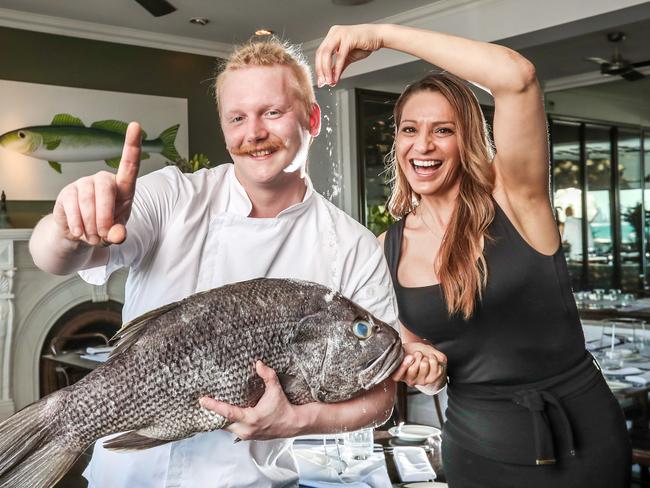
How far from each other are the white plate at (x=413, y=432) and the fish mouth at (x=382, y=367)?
1713 millimetres

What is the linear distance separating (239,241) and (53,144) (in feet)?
14.7

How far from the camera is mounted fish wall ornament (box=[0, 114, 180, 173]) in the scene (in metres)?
4.71

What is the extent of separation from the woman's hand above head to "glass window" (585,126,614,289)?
676 centimetres

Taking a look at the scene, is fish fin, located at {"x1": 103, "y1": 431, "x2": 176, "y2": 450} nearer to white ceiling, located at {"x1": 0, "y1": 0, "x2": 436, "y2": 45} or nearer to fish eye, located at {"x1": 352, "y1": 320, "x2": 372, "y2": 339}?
fish eye, located at {"x1": 352, "y1": 320, "x2": 372, "y2": 339}

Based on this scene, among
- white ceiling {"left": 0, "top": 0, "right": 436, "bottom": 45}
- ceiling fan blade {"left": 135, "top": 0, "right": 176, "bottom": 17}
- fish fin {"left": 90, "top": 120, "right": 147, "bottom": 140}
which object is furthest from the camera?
fish fin {"left": 90, "top": 120, "right": 147, "bottom": 140}

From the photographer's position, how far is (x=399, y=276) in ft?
4.72

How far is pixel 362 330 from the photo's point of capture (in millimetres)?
744

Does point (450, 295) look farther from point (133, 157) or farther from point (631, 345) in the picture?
point (631, 345)

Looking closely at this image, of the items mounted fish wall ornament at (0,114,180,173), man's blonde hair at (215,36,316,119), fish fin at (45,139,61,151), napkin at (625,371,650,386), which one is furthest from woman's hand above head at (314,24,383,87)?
fish fin at (45,139,61,151)

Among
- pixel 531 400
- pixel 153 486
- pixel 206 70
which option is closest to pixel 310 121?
pixel 153 486

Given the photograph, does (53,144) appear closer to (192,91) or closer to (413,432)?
(192,91)

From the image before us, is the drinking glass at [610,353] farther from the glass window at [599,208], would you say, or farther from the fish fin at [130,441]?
the fish fin at [130,441]

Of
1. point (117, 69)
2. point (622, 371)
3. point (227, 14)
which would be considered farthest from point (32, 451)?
point (117, 69)

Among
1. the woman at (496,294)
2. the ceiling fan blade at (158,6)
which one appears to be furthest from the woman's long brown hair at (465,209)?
the ceiling fan blade at (158,6)
